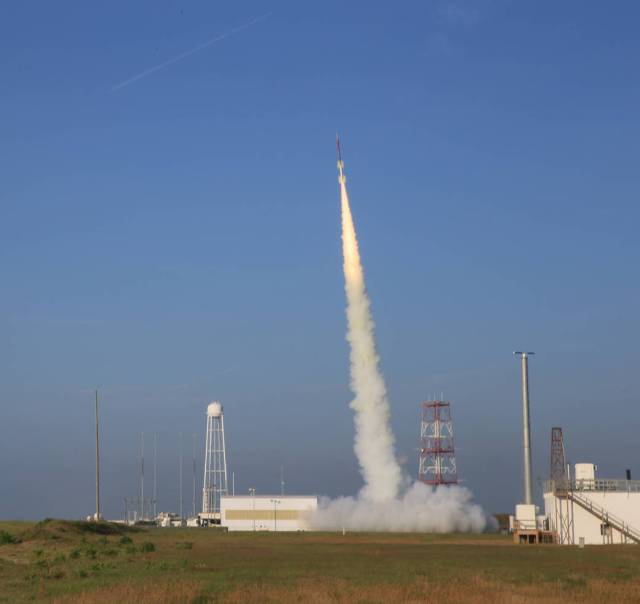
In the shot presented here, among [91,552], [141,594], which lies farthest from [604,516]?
[141,594]

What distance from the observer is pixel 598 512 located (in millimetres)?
94562

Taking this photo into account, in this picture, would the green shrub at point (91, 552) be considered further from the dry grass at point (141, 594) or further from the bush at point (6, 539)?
the dry grass at point (141, 594)

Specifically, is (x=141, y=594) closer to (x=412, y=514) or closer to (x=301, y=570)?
(x=301, y=570)

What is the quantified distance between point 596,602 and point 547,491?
61.3m

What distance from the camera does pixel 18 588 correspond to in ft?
168

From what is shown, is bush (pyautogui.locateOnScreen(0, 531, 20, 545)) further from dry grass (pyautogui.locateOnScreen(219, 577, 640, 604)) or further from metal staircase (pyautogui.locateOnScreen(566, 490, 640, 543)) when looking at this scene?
metal staircase (pyautogui.locateOnScreen(566, 490, 640, 543))

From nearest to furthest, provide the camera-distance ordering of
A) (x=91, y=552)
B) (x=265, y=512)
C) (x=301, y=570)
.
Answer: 1. (x=301, y=570)
2. (x=91, y=552)
3. (x=265, y=512)

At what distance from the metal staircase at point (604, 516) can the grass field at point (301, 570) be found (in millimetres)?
6093

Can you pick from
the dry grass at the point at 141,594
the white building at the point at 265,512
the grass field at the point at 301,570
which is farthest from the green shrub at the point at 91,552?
the white building at the point at 265,512

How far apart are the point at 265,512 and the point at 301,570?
2922 inches

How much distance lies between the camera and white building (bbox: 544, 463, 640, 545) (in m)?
94.0

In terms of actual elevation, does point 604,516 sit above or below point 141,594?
below

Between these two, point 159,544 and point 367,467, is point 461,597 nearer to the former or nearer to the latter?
point 159,544

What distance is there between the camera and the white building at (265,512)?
425ft
